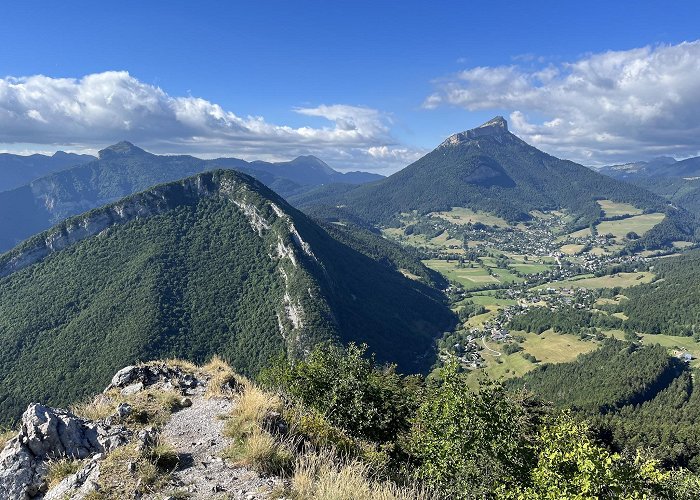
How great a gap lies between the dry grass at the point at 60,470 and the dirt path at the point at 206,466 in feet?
10.1

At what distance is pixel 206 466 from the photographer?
12.7 metres

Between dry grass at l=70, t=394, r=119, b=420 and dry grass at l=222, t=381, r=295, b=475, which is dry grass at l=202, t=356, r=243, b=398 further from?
dry grass at l=222, t=381, r=295, b=475

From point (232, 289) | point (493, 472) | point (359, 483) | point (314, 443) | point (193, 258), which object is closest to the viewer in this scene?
point (359, 483)

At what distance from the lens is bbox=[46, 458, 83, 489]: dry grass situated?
12062mm

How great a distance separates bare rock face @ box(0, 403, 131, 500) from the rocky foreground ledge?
3cm

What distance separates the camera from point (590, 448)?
1471 cm

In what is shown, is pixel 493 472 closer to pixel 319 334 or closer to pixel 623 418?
pixel 623 418

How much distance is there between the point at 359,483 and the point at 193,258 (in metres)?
191

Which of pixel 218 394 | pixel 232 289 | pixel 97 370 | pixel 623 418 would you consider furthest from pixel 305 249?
pixel 218 394

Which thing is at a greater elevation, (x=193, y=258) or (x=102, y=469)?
(x=102, y=469)

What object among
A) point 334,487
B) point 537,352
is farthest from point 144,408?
point 537,352

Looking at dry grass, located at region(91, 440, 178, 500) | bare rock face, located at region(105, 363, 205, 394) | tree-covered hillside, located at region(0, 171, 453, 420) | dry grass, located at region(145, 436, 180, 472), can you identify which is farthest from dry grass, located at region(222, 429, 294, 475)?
tree-covered hillside, located at region(0, 171, 453, 420)

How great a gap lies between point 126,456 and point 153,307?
507 feet

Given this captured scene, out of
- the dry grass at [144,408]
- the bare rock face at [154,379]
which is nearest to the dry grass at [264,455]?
the dry grass at [144,408]
